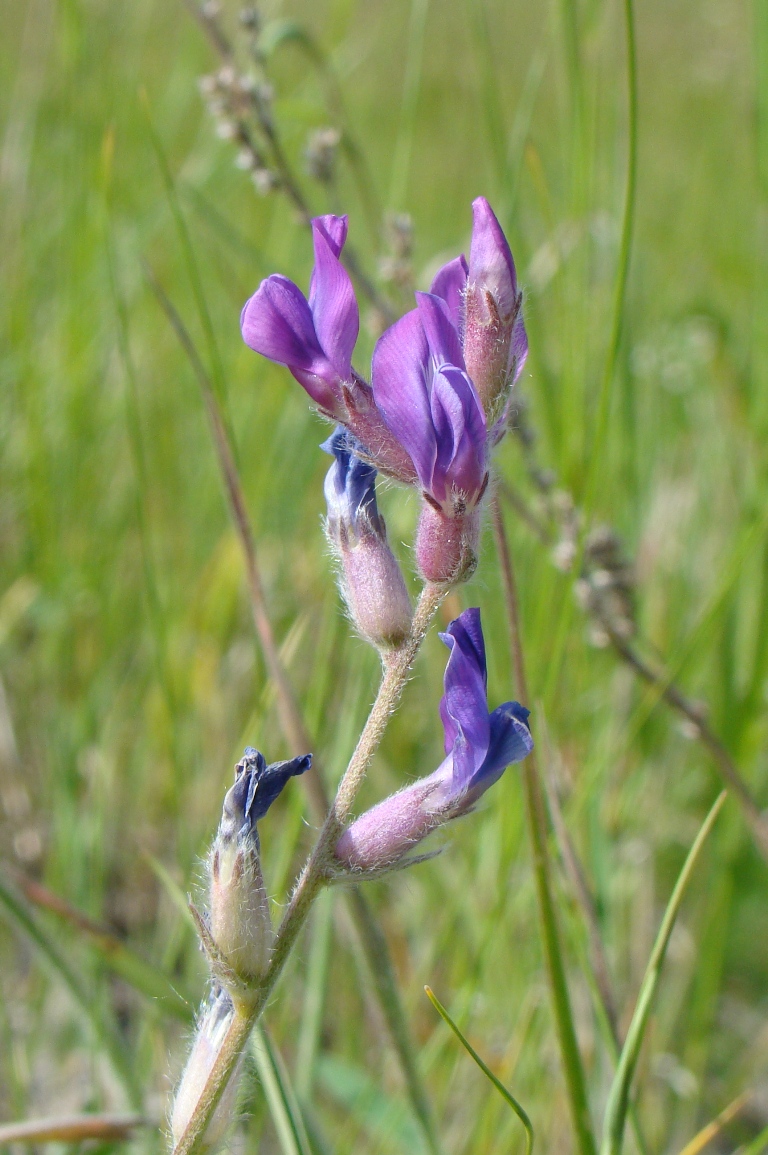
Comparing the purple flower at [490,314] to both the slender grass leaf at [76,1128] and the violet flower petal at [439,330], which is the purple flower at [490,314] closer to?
the violet flower petal at [439,330]

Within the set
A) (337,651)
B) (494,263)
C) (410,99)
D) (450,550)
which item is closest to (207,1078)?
(450,550)

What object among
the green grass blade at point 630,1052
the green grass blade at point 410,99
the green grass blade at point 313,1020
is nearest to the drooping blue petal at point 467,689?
the green grass blade at point 630,1052

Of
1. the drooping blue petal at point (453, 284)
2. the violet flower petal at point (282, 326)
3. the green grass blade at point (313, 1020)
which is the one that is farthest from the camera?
the green grass blade at point (313, 1020)

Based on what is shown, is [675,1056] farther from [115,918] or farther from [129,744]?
[129,744]

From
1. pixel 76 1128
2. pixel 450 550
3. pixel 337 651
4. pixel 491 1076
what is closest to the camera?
pixel 491 1076

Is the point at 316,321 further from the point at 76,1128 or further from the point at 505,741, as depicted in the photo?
the point at 76,1128

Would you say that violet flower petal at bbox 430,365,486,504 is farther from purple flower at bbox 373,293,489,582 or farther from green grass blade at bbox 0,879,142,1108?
green grass blade at bbox 0,879,142,1108
